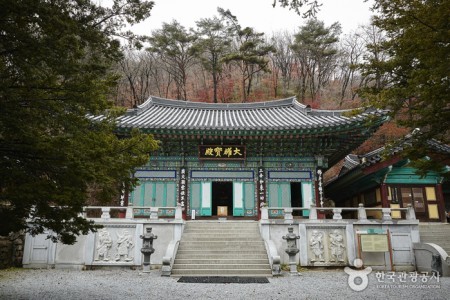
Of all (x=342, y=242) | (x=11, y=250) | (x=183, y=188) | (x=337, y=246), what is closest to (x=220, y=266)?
(x=337, y=246)

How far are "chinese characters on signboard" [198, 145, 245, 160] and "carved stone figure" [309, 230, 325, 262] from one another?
16.7ft

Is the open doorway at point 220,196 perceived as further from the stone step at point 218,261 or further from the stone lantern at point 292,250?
the stone lantern at point 292,250

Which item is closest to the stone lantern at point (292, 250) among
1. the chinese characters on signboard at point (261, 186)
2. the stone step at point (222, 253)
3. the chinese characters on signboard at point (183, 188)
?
the stone step at point (222, 253)

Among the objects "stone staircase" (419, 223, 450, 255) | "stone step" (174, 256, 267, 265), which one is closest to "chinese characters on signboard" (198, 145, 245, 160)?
"stone step" (174, 256, 267, 265)

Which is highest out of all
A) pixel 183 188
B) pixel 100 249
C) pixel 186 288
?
pixel 183 188

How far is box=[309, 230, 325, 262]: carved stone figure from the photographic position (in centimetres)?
1128

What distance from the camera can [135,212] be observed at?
1440 cm

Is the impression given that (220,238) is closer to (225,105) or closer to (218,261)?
(218,261)

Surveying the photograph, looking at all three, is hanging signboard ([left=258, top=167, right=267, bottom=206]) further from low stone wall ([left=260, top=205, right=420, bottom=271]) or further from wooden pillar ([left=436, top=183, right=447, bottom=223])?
wooden pillar ([left=436, top=183, right=447, bottom=223])

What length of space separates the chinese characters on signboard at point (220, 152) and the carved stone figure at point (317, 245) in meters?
5.10

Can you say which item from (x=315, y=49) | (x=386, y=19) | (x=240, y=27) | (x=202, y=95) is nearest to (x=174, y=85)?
(x=202, y=95)

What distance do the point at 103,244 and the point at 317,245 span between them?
7173 millimetres

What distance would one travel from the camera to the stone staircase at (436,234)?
12398 millimetres

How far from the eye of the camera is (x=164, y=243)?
1161cm
